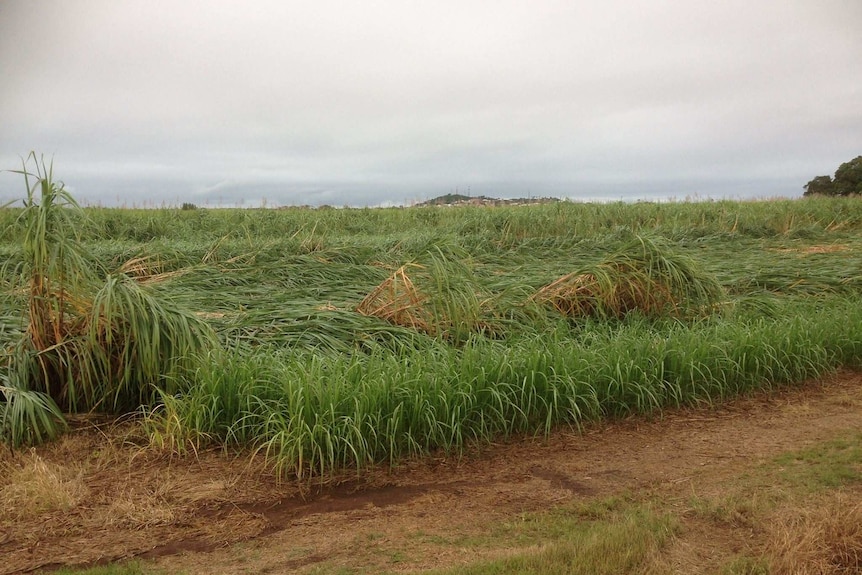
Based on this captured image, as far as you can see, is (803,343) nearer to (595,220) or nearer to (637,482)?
(637,482)

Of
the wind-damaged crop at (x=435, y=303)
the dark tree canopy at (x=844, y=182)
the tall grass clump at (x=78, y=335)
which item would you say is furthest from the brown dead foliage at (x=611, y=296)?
the dark tree canopy at (x=844, y=182)

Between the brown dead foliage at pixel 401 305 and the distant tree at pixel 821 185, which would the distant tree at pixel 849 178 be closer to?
the distant tree at pixel 821 185

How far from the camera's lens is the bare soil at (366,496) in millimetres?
2537

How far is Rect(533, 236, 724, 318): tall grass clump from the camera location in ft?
18.4

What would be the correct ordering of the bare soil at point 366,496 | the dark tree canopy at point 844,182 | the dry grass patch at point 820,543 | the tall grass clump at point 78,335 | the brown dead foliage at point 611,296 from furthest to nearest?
the dark tree canopy at point 844,182
the brown dead foliage at point 611,296
the tall grass clump at point 78,335
the bare soil at point 366,496
the dry grass patch at point 820,543

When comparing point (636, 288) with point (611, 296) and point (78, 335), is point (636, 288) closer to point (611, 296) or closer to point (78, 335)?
point (611, 296)

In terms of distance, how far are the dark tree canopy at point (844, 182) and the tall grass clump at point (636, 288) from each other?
23.7 m

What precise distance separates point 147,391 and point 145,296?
23.6 inches

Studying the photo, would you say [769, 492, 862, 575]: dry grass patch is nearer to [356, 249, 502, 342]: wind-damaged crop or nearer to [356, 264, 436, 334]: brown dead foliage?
[356, 249, 502, 342]: wind-damaged crop

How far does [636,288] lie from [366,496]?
346 cm

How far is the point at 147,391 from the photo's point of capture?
4020 millimetres

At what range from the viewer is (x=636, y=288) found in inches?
222

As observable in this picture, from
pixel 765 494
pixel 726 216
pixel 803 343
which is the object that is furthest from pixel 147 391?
pixel 726 216

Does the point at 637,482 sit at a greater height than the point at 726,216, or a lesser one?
lesser
